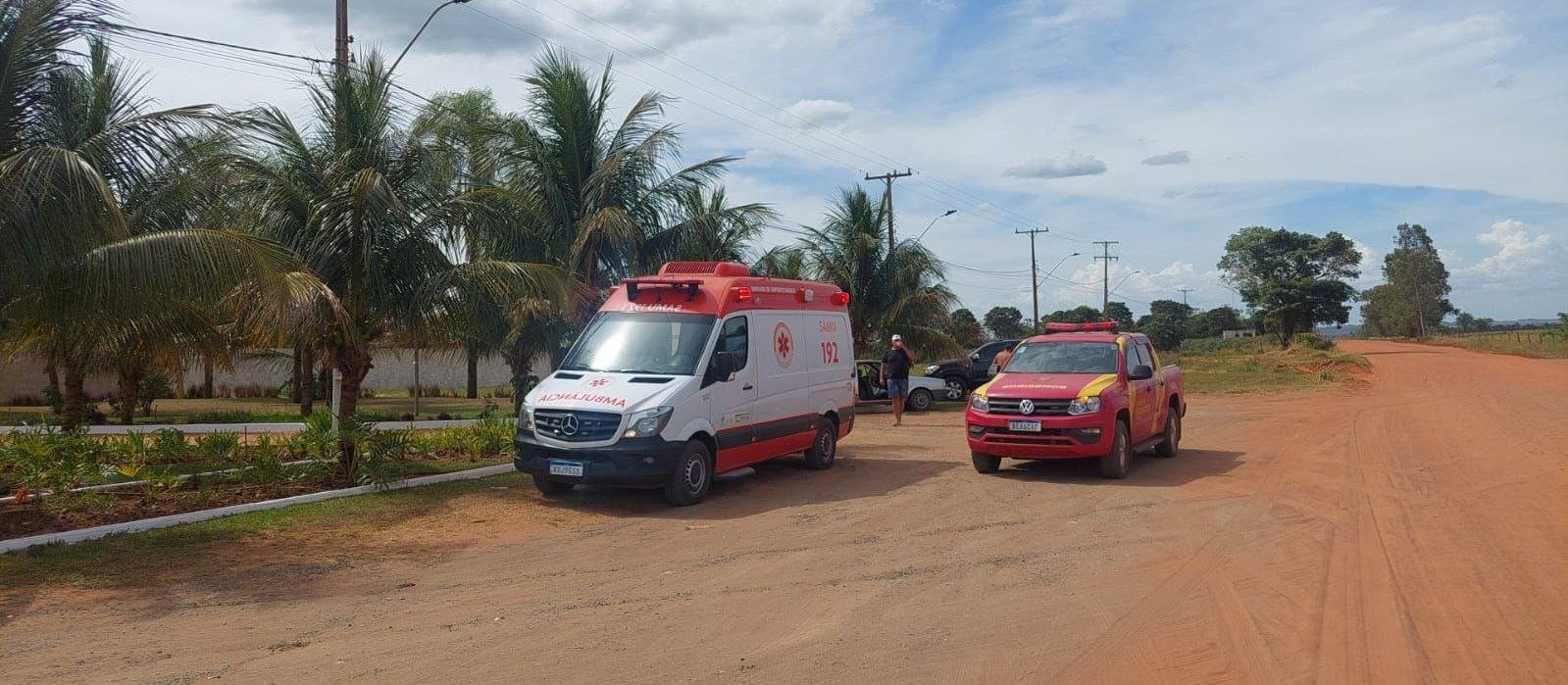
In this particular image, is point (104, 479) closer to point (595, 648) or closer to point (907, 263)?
point (595, 648)

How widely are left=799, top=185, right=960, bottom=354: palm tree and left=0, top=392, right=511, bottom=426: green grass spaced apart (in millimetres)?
8775

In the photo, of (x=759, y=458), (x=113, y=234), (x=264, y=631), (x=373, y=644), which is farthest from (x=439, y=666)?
(x=759, y=458)

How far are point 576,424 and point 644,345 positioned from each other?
4.59 ft

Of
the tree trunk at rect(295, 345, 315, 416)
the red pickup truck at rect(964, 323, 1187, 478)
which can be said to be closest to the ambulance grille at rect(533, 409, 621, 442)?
the red pickup truck at rect(964, 323, 1187, 478)

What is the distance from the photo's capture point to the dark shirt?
20172mm

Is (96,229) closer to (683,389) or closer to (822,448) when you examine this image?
(683,389)

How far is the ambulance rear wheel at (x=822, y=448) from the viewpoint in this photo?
1401cm

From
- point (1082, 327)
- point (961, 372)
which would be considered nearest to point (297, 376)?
point (961, 372)

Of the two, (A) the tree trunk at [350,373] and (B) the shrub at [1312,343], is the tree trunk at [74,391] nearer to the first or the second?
(A) the tree trunk at [350,373]

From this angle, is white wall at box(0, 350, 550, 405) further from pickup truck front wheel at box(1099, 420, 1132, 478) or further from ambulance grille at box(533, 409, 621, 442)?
pickup truck front wheel at box(1099, 420, 1132, 478)

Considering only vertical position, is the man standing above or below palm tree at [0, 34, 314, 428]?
below

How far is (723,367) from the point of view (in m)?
11.5

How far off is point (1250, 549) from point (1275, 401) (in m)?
20.0

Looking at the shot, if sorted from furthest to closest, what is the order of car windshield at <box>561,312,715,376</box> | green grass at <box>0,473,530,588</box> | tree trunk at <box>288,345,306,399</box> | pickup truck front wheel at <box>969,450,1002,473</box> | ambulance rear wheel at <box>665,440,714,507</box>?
tree trunk at <box>288,345,306,399</box>, pickup truck front wheel at <box>969,450,1002,473</box>, car windshield at <box>561,312,715,376</box>, ambulance rear wheel at <box>665,440,714,507</box>, green grass at <box>0,473,530,588</box>
